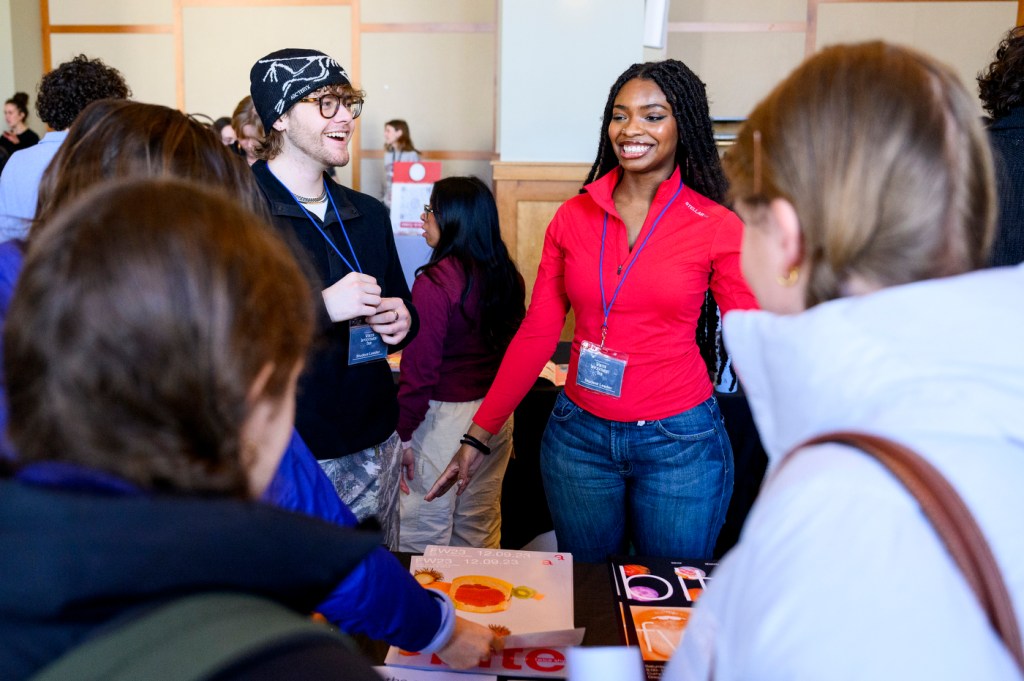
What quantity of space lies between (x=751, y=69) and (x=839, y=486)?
7.66 meters

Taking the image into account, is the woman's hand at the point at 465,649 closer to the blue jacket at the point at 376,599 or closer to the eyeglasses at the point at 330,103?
the blue jacket at the point at 376,599

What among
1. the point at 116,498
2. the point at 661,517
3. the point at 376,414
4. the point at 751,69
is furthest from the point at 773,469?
the point at 751,69

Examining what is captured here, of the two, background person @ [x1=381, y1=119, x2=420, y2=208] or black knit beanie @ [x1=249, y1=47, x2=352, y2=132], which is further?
background person @ [x1=381, y1=119, x2=420, y2=208]

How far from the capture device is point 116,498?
521 mm

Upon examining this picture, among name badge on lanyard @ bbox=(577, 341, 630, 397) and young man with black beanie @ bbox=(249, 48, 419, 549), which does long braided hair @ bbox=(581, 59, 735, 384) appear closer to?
name badge on lanyard @ bbox=(577, 341, 630, 397)

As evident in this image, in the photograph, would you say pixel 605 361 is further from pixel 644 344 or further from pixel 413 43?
pixel 413 43

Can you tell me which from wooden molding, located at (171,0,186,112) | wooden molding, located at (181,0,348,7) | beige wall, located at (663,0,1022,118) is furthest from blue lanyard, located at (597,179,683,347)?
wooden molding, located at (171,0,186,112)

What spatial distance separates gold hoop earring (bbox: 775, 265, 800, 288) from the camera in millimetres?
773

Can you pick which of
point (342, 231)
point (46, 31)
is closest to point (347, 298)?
point (342, 231)

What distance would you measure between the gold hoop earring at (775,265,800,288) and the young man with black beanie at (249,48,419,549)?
1025 mm

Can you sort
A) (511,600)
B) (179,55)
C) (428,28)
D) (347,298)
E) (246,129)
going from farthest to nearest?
(179,55) < (428,28) < (246,129) < (347,298) < (511,600)

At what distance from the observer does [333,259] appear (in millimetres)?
1787

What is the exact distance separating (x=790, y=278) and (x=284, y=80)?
1377mm

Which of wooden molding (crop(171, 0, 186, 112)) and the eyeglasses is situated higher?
wooden molding (crop(171, 0, 186, 112))
